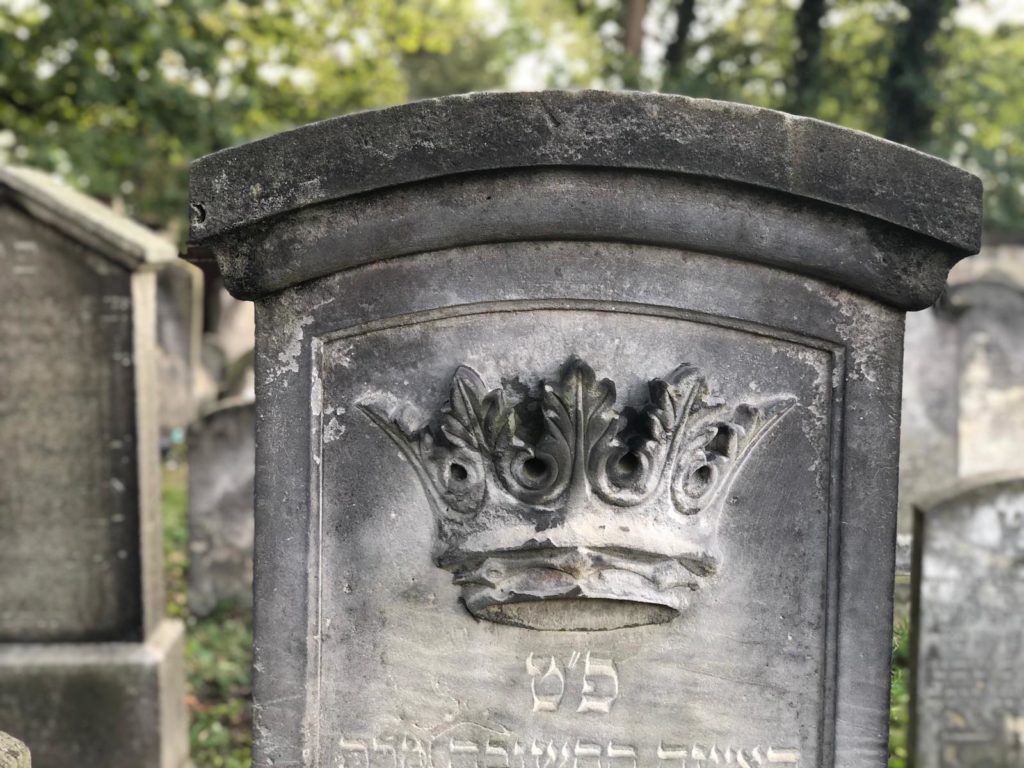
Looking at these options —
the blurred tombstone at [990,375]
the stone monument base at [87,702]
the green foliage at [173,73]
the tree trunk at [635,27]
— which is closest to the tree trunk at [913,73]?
the tree trunk at [635,27]

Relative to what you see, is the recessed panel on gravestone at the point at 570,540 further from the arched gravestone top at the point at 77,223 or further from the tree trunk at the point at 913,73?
the tree trunk at the point at 913,73

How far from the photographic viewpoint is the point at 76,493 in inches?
169

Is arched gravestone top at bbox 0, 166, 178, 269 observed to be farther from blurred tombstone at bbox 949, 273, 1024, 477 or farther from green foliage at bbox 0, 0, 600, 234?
blurred tombstone at bbox 949, 273, 1024, 477

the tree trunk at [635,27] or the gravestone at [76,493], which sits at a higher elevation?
the tree trunk at [635,27]

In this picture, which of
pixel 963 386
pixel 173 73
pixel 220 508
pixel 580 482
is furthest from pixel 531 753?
pixel 173 73

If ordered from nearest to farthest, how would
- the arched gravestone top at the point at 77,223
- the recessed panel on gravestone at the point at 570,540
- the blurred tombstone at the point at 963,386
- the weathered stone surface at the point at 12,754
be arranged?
the weathered stone surface at the point at 12,754 < the recessed panel on gravestone at the point at 570,540 < the arched gravestone top at the point at 77,223 < the blurred tombstone at the point at 963,386

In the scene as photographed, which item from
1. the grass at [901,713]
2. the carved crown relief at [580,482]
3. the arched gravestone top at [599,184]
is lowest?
the grass at [901,713]

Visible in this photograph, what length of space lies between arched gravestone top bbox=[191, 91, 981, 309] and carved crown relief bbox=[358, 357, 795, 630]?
293mm

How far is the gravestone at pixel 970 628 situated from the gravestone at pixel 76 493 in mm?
2961

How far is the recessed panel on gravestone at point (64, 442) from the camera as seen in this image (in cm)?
420

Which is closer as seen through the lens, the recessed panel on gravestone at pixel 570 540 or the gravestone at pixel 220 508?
the recessed panel on gravestone at pixel 570 540

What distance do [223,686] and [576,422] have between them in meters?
3.99

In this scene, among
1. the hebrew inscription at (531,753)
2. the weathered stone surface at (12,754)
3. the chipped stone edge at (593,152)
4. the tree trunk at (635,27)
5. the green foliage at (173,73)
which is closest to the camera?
the weathered stone surface at (12,754)

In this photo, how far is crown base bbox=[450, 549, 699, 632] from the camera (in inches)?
87.7
